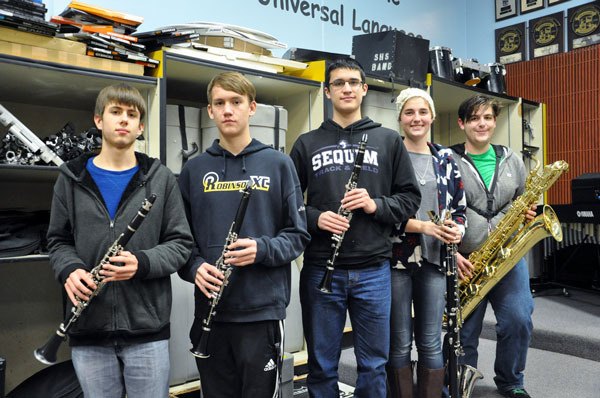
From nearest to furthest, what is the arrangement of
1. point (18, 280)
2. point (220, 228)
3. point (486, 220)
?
point (220, 228) → point (486, 220) → point (18, 280)

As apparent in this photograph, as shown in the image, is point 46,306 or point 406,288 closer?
point 406,288

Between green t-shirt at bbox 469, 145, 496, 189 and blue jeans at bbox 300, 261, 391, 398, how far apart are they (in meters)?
0.90

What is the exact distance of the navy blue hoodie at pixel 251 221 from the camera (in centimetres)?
185

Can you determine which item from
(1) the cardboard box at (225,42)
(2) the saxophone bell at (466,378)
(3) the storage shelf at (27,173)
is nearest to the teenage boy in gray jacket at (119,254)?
(3) the storage shelf at (27,173)

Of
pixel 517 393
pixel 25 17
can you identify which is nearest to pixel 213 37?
pixel 25 17

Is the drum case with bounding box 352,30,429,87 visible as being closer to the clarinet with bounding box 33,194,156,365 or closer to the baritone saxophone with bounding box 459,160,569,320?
the baritone saxophone with bounding box 459,160,569,320

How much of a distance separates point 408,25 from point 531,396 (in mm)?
3556

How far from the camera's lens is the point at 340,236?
6.66 feet

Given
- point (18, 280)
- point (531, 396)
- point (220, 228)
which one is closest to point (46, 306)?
point (18, 280)

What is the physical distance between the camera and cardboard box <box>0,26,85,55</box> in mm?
2184

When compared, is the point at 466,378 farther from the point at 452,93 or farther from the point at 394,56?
the point at 452,93

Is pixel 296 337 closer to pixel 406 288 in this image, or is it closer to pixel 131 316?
pixel 406 288

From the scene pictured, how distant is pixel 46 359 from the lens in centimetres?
170

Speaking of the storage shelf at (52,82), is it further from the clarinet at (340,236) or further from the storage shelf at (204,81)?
the clarinet at (340,236)
